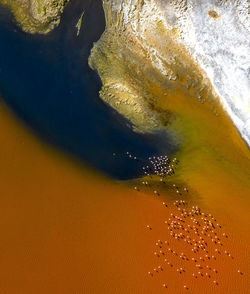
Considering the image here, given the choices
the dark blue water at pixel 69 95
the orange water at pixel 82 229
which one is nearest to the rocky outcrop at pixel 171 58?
the dark blue water at pixel 69 95

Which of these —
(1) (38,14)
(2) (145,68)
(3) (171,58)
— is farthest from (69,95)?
(3) (171,58)

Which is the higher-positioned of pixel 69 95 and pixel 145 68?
pixel 145 68

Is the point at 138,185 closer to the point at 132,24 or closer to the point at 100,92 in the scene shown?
the point at 100,92

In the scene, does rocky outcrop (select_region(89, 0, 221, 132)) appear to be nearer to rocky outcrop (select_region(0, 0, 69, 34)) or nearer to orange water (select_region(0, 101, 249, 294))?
rocky outcrop (select_region(0, 0, 69, 34))

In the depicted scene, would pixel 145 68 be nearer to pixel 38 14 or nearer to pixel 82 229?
pixel 38 14

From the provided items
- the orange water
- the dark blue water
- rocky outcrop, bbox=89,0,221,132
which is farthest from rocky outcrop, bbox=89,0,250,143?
the orange water

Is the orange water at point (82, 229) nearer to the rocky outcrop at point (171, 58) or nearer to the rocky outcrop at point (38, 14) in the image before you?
the rocky outcrop at point (171, 58)
